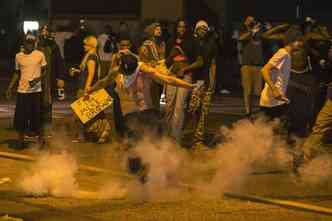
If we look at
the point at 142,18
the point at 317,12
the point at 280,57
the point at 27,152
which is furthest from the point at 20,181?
the point at 317,12

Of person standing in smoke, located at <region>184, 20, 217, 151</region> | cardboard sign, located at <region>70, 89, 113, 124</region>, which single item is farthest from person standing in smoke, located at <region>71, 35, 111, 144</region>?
person standing in smoke, located at <region>184, 20, 217, 151</region>

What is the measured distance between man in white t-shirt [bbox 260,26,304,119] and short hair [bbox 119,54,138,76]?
6.90 ft

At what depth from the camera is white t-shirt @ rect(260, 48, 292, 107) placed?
1156cm

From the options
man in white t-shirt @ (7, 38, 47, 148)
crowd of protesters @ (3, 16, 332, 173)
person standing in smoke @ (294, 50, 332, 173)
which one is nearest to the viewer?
person standing in smoke @ (294, 50, 332, 173)

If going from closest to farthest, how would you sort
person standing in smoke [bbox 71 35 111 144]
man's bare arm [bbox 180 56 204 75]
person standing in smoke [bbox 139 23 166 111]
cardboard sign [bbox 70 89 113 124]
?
person standing in smoke [bbox 139 23 166 111], cardboard sign [bbox 70 89 113 124], man's bare arm [bbox 180 56 204 75], person standing in smoke [bbox 71 35 111 144]

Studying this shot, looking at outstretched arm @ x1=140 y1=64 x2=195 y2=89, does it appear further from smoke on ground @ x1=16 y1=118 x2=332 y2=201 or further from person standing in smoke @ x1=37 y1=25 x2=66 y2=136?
person standing in smoke @ x1=37 y1=25 x2=66 y2=136

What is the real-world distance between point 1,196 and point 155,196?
5.36 feet

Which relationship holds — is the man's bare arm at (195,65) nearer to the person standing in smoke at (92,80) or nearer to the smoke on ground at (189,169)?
the smoke on ground at (189,169)

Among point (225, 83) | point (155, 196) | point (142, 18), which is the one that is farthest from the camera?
point (142, 18)

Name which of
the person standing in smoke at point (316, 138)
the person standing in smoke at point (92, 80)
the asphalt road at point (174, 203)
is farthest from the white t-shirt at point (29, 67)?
the person standing in smoke at point (316, 138)

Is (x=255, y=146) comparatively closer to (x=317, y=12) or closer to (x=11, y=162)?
(x=11, y=162)

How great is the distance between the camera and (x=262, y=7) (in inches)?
1396

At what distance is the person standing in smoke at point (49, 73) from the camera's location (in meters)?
14.4

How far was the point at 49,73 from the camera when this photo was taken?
14508 mm
